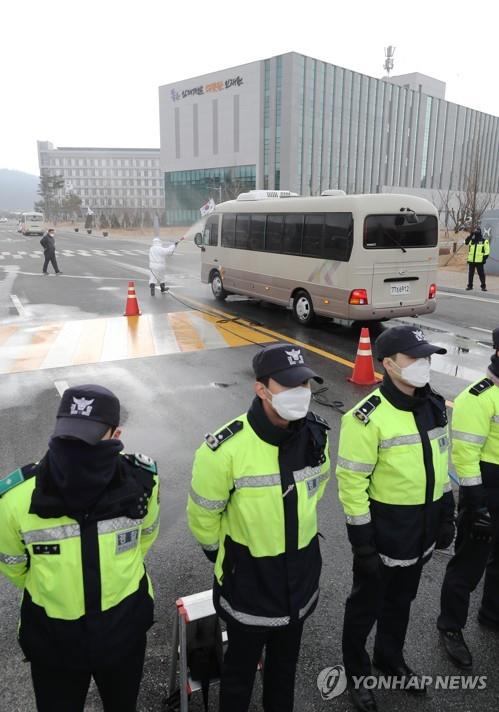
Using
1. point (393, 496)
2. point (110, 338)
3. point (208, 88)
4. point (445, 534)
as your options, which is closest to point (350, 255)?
point (110, 338)

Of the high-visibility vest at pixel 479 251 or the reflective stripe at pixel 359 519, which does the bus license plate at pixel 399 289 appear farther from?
the reflective stripe at pixel 359 519

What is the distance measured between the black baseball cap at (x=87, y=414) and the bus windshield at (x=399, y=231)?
9.23m

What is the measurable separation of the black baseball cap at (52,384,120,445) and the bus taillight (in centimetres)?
907

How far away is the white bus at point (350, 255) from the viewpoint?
35.4 ft

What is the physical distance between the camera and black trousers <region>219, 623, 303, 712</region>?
8.34ft

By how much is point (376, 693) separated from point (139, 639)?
150cm

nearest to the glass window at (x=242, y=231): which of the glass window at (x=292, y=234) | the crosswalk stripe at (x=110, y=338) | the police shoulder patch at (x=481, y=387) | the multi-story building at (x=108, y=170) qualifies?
the glass window at (x=292, y=234)

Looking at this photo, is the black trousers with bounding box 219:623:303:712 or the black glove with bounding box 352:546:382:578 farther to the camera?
the black glove with bounding box 352:546:382:578

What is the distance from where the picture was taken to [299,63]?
2670 inches

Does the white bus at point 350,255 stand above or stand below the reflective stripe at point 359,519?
above

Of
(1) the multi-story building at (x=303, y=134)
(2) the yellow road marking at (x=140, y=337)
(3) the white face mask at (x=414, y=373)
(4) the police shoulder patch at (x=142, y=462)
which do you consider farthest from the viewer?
(1) the multi-story building at (x=303, y=134)

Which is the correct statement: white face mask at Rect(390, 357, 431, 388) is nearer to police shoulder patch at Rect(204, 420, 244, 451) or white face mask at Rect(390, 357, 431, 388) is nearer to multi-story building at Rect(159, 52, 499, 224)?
police shoulder patch at Rect(204, 420, 244, 451)

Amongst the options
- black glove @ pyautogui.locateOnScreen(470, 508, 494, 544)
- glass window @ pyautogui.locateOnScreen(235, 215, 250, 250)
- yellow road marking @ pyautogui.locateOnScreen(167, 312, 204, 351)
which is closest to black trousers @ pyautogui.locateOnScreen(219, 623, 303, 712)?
black glove @ pyautogui.locateOnScreen(470, 508, 494, 544)

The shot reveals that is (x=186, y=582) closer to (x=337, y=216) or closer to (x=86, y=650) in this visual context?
(x=86, y=650)
